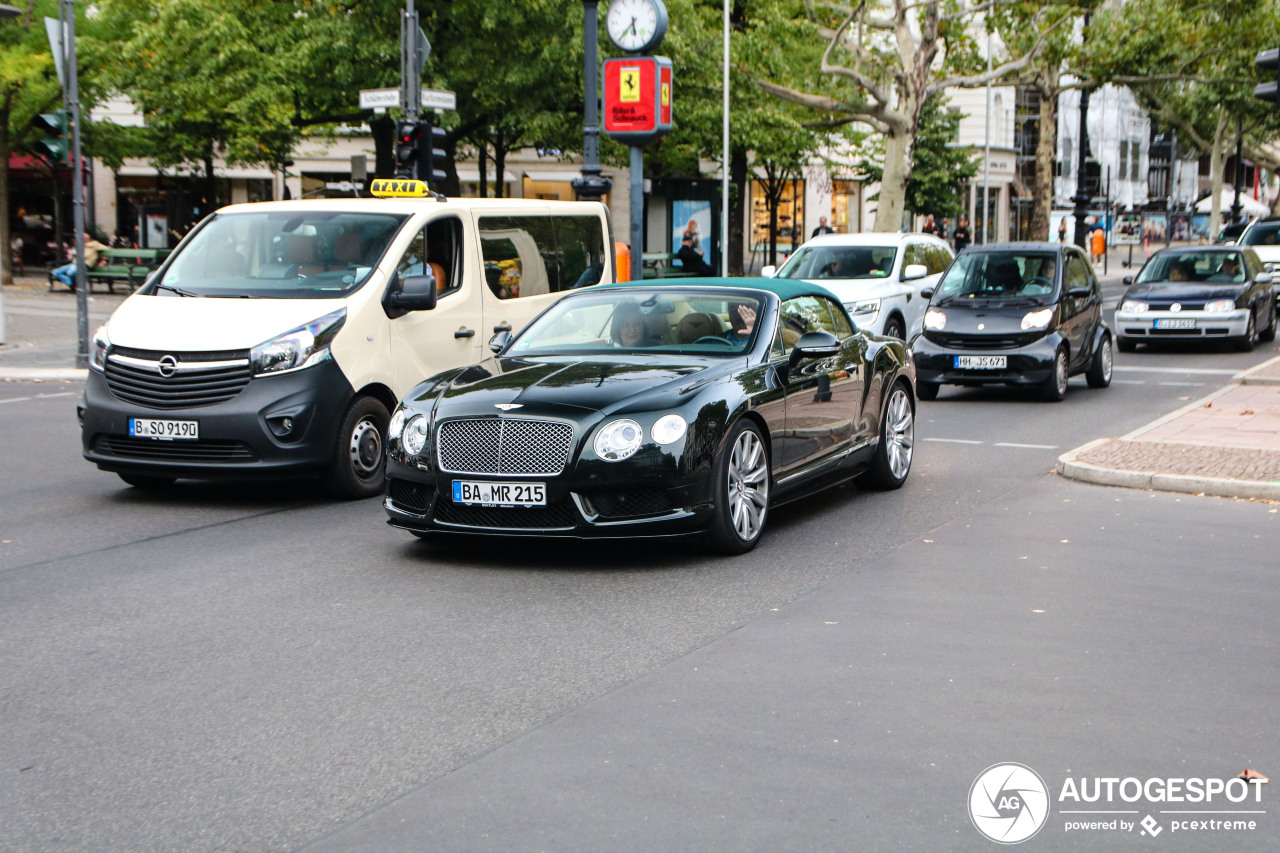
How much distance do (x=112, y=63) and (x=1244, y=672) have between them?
3315cm

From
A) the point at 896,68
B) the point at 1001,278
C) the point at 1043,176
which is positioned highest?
the point at 896,68

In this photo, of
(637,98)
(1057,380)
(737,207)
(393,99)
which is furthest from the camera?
(737,207)

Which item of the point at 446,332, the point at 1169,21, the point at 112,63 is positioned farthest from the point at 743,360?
the point at 112,63

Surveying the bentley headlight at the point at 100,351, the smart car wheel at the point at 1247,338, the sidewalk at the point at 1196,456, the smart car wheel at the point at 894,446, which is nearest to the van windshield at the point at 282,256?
the bentley headlight at the point at 100,351

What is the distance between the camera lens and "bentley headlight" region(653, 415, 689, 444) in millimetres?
7426

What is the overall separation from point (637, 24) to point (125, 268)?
18.7m

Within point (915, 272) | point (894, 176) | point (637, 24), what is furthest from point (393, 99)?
point (894, 176)

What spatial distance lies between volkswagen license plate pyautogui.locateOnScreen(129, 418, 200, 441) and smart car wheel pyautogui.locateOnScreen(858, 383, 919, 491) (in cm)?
430

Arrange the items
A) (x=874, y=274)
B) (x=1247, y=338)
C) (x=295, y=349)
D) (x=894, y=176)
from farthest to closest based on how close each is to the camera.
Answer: (x=894, y=176), (x=1247, y=338), (x=874, y=274), (x=295, y=349)

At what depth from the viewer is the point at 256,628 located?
249 inches

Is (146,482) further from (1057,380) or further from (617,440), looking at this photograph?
(1057,380)

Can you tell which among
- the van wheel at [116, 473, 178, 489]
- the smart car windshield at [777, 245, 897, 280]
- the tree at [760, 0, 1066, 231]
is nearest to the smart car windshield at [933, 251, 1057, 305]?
the smart car windshield at [777, 245, 897, 280]

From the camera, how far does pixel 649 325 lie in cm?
872

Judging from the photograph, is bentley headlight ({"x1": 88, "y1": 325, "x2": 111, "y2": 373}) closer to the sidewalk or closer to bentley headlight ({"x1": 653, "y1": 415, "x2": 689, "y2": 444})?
bentley headlight ({"x1": 653, "y1": 415, "x2": 689, "y2": 444})
